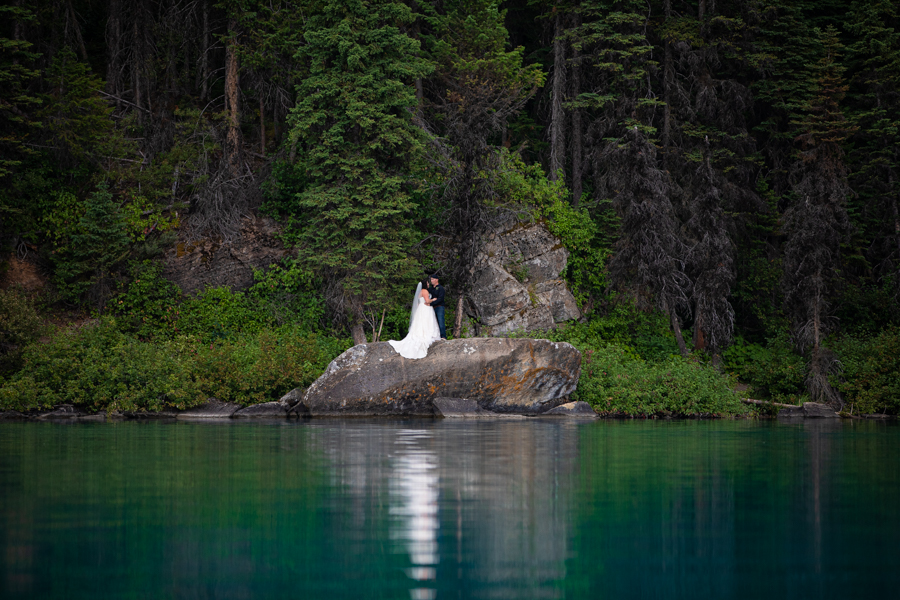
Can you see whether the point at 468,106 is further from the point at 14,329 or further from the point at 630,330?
the point at 14,329

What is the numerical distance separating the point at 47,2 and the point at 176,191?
9359 millimetres

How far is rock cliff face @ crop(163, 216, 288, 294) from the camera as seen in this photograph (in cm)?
2938

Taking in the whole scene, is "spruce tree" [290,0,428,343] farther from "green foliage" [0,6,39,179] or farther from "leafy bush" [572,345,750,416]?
"green foliage" [0,6,39,179]

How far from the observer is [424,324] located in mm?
23656

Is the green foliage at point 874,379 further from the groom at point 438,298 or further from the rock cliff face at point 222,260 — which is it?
the rock cliff face at point 222,260

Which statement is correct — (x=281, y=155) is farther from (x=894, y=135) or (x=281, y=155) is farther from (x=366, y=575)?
(x=366, y=575)

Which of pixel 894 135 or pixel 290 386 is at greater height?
pixel 894 135

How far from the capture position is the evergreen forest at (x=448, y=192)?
25.0 m

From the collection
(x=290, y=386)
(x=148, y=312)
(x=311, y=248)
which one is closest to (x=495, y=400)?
(x=290, y=386)

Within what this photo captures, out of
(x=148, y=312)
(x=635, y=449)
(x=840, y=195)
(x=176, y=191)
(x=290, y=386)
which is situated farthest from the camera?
(x=176, y=191)

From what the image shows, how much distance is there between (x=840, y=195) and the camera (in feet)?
86.1

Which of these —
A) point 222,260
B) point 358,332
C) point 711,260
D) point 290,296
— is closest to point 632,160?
point 711,260

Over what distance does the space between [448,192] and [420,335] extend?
7.70 metres

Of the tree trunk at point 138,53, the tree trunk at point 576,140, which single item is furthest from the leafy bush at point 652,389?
the tree trunk at point 138,53
